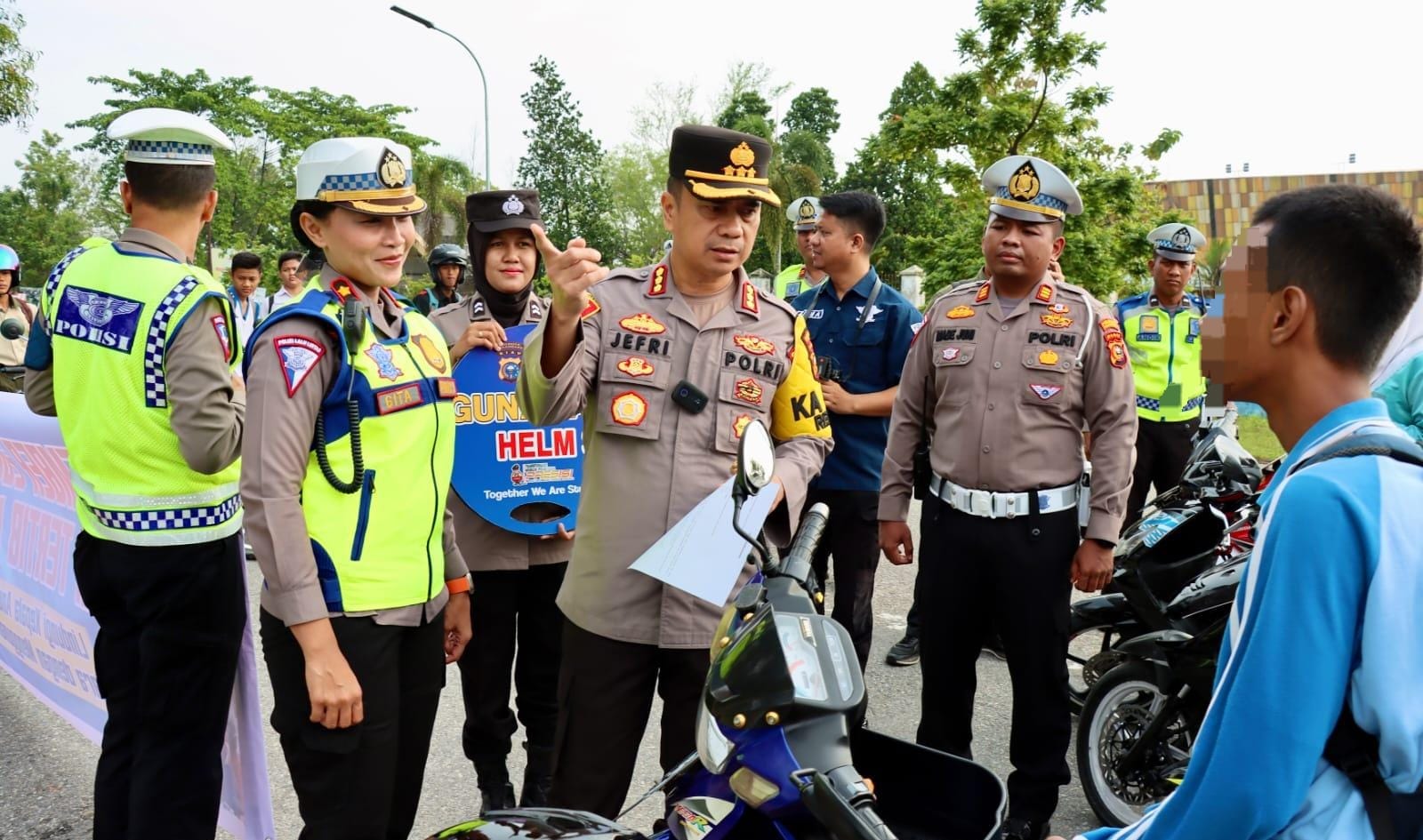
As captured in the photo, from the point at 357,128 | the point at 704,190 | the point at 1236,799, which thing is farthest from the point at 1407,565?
the point at 357,128

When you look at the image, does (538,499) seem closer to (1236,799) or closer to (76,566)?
(76,566)

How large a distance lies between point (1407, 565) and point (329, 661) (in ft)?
6.33

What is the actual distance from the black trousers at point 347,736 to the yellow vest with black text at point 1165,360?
541 cm

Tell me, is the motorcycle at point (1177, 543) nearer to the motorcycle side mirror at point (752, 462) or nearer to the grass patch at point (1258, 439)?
the motorcycle side mirror at point (752, 462)

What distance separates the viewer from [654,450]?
2.46m

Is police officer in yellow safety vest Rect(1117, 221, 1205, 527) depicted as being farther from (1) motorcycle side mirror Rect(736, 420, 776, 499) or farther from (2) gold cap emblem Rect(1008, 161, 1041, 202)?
(1) motorcycle side mirror Rect(736, 420, 776, 499)

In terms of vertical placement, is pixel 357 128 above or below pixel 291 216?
above

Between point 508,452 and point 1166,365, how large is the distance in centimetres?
480

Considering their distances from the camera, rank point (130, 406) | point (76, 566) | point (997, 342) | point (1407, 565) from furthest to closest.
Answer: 1. point (997, 342)
2. point (76, 566)
3. point (130, 406)
4. point (1407, 565)

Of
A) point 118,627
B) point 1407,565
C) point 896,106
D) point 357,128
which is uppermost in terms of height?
point 896,106

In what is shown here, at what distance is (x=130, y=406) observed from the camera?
8.53ft

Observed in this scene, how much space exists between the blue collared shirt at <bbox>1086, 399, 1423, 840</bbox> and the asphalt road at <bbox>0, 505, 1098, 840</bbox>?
2532 millimetres

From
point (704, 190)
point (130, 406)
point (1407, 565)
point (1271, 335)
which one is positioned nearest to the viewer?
point (1407, 565)

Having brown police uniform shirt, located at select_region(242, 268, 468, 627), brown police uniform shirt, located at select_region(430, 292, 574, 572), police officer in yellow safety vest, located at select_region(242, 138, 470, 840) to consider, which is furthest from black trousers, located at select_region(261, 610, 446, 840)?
brown police uniform shirt, located at select_region(430, 292, 574, 572)
